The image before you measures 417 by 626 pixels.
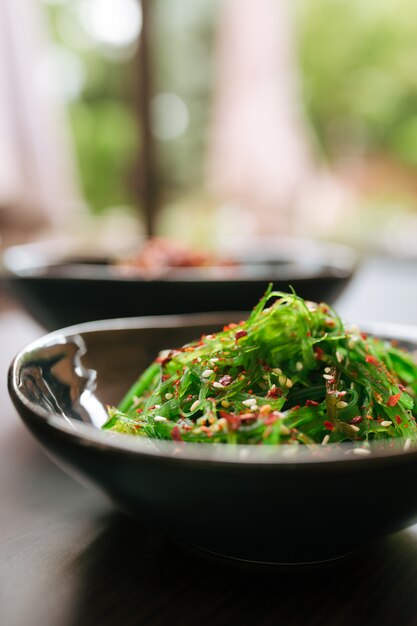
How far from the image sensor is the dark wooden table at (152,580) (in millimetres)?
533

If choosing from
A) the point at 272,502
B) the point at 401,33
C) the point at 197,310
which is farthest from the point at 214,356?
the point at 401,33

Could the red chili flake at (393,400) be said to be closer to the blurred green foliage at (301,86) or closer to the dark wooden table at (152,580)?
the dark wooden table at (152,580)

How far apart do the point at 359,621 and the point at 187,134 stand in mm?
9400

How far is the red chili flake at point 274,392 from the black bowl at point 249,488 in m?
0.10

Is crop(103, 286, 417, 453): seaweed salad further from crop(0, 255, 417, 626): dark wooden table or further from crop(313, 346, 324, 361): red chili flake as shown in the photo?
crop(0, 255, 417, 626): dark wooden table

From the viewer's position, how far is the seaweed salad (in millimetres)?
622

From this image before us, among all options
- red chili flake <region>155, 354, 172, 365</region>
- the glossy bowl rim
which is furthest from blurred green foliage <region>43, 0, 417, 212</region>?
the glossy bowl rim

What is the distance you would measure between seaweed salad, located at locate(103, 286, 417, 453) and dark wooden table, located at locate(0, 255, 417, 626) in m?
0.10

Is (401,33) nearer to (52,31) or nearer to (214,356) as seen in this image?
(52,31)

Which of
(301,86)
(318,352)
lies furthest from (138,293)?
(301,86)

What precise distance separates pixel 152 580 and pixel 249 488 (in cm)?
16

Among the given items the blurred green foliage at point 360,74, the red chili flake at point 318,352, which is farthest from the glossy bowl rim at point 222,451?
the blurred green foliage at point 360,74

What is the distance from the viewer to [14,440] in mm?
928

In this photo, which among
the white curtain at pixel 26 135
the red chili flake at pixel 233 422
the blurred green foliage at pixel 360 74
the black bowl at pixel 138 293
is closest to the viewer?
the red chili flake at pixel 233 422
